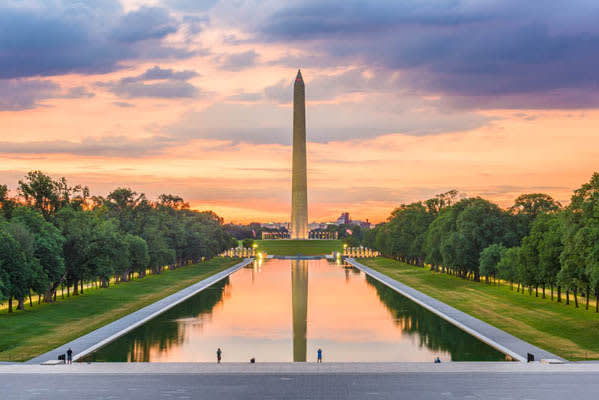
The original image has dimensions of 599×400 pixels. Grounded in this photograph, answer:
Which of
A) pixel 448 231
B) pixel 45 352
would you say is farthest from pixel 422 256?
pixel 45 352

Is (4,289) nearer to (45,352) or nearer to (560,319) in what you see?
(45,352)

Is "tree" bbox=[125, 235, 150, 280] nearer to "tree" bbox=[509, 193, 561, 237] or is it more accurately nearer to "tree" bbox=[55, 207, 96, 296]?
"tree" bbox=[55, 207, 96, 296]

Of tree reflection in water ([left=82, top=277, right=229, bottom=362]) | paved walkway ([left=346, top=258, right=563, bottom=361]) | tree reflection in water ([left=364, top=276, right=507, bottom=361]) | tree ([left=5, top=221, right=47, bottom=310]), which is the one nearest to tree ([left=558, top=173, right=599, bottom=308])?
paved walkway ([left=346, top=258, right=563, bottom=361])

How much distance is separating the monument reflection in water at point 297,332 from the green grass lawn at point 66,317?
308cm

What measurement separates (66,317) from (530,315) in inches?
1147

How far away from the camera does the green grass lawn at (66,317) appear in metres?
31.5

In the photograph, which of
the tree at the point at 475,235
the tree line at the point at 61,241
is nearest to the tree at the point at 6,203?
the tree line at the point at 61,241

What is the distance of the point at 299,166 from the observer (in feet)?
415

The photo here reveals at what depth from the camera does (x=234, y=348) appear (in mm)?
32156

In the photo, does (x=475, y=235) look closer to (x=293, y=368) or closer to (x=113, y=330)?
(x=113, y=330)

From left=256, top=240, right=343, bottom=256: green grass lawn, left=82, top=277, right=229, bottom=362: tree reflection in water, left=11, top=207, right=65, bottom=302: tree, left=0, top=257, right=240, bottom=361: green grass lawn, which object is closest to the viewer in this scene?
left=82, top=277, right=229, bottom=362: tree reflection in water

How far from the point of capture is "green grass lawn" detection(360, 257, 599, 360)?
31594 mm

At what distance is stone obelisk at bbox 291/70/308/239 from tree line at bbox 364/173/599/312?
20.0m

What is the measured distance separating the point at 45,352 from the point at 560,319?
28897 mm
